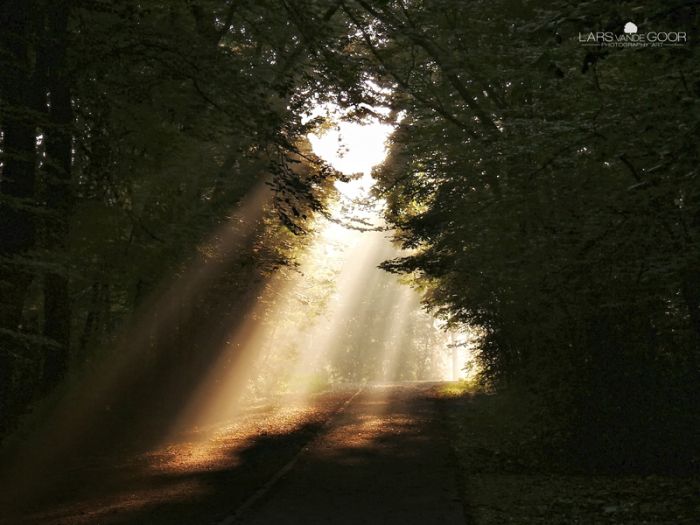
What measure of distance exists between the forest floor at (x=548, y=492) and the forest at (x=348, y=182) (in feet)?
2.05

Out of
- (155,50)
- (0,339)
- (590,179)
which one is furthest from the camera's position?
(155,50)

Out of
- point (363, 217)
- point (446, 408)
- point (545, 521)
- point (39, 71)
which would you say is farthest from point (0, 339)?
point (363, 217)

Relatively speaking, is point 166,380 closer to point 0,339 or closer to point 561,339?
point 0,339

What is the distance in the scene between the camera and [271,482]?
1215 centimetres

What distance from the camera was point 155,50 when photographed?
1332 centimetres

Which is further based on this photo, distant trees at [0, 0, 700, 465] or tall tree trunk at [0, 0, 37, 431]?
tall tree trunk at [0, 0, 37, 431]

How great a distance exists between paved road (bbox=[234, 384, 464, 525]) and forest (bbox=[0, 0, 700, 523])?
260cm

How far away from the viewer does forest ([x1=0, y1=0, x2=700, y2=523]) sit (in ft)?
33.3

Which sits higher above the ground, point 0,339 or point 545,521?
point 0,339

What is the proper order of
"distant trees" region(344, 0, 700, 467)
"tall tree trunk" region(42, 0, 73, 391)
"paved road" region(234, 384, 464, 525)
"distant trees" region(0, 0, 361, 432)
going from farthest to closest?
"tall tree trunk" region(42, 0, 73, 391) → "distant trees" region(0, 0, 361, 432) → "paved road" region(234, 384, 464, 525) → "distant trees" region(344, 0, 700, 467)

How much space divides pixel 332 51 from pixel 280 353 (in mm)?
29921

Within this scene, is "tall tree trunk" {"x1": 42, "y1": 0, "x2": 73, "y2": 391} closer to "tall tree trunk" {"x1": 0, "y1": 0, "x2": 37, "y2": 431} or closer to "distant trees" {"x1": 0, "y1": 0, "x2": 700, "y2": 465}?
"distant trees" {"x1": 0, "y1": 0, "x2": 700, "y2": 465}

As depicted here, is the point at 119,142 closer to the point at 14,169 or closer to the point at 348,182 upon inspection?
the point at 14,169

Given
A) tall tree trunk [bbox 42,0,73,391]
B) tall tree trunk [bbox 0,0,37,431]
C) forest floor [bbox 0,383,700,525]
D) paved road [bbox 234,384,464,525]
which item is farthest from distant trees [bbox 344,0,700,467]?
tall tree trunk [bbox 0,0,37,431]
